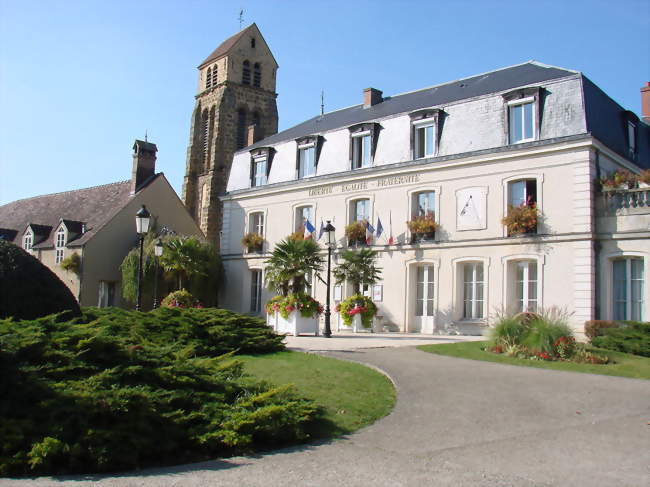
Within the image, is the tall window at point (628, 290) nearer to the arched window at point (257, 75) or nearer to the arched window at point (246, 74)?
the arched window at point (246, 74)

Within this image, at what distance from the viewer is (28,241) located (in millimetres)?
33469

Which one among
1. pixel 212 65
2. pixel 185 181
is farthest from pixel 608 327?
pixel 212 65

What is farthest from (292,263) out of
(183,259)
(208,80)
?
(208,80)

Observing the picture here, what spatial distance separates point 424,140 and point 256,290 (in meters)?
10.2

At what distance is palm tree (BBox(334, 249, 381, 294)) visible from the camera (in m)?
21.3

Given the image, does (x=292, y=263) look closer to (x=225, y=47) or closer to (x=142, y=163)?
(x=142, y=163)

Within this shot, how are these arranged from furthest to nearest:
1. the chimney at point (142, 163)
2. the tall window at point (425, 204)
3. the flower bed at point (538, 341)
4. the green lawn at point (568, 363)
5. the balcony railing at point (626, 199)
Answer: the chimney at point (142, 163) → the tall window at point (425, 204) → the balcony railing at point (626, 199) → the flower bed at point (538, 341) → the green lawn at point (568, 363)

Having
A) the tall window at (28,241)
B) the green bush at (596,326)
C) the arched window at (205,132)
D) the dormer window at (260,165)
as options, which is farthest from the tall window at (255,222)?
the arched window at (205,132)

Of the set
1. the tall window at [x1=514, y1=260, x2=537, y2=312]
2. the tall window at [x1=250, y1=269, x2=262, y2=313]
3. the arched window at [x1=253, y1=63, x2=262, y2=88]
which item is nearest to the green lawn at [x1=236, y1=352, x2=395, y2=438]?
the tall window at [x1=514, y1=260, x2=537, y2=312]

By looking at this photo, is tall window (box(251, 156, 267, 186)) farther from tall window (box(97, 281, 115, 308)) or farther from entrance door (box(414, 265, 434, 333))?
entrance door (box(414, 265, 434, 333))

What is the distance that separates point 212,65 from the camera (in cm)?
4812

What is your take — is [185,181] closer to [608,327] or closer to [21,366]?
[608,327]

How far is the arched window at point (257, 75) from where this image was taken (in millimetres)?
48406

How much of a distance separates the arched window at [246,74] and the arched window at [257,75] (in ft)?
1.87
